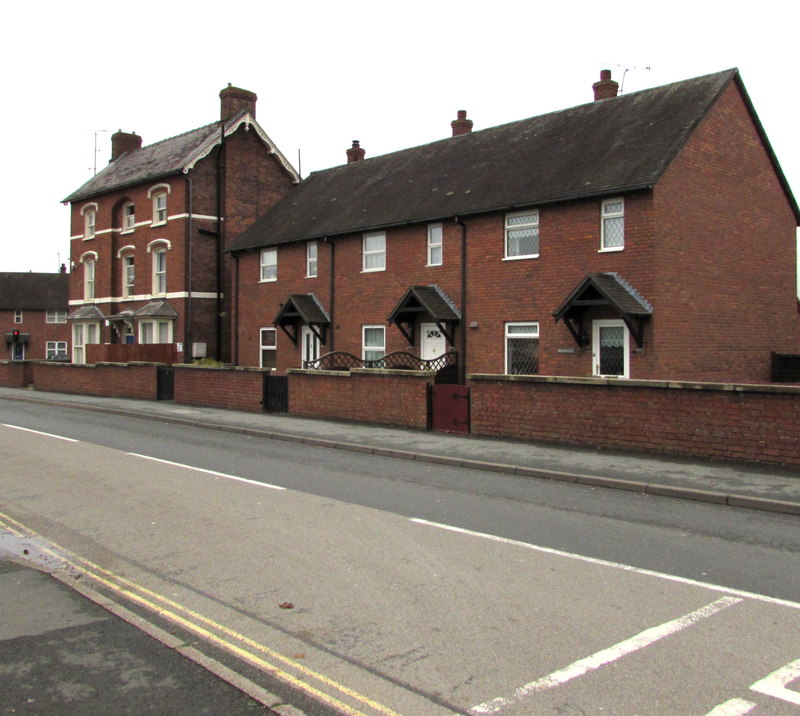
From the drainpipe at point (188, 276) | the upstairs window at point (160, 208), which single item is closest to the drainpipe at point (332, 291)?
the drainpipe at point (188, 276)

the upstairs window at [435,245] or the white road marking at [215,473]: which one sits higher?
the upstairs window at [435,245]

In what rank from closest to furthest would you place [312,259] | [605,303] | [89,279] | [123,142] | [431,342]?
[605,303], [431,342], [312,259], [89,279], [123,142]

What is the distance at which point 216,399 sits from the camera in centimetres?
2269

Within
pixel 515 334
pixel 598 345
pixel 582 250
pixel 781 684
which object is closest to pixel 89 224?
pixel 515 334

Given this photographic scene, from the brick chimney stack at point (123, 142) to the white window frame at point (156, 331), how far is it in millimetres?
12133

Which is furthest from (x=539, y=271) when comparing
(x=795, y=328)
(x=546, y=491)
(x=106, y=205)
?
(x=106, y=205)

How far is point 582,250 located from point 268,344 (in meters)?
14.0

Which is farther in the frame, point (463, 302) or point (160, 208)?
point (160, 208)

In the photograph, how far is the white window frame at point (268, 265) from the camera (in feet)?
94.6

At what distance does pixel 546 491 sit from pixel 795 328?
1633 cm

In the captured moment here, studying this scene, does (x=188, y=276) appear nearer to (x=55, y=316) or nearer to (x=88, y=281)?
(x=88, y=281)

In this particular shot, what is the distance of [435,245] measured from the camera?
2308 cm

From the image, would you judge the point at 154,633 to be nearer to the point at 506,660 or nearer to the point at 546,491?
the point at 506,660

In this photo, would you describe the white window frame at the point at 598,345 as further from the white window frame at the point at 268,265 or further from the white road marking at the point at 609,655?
the white window frame at the point at 268,265
